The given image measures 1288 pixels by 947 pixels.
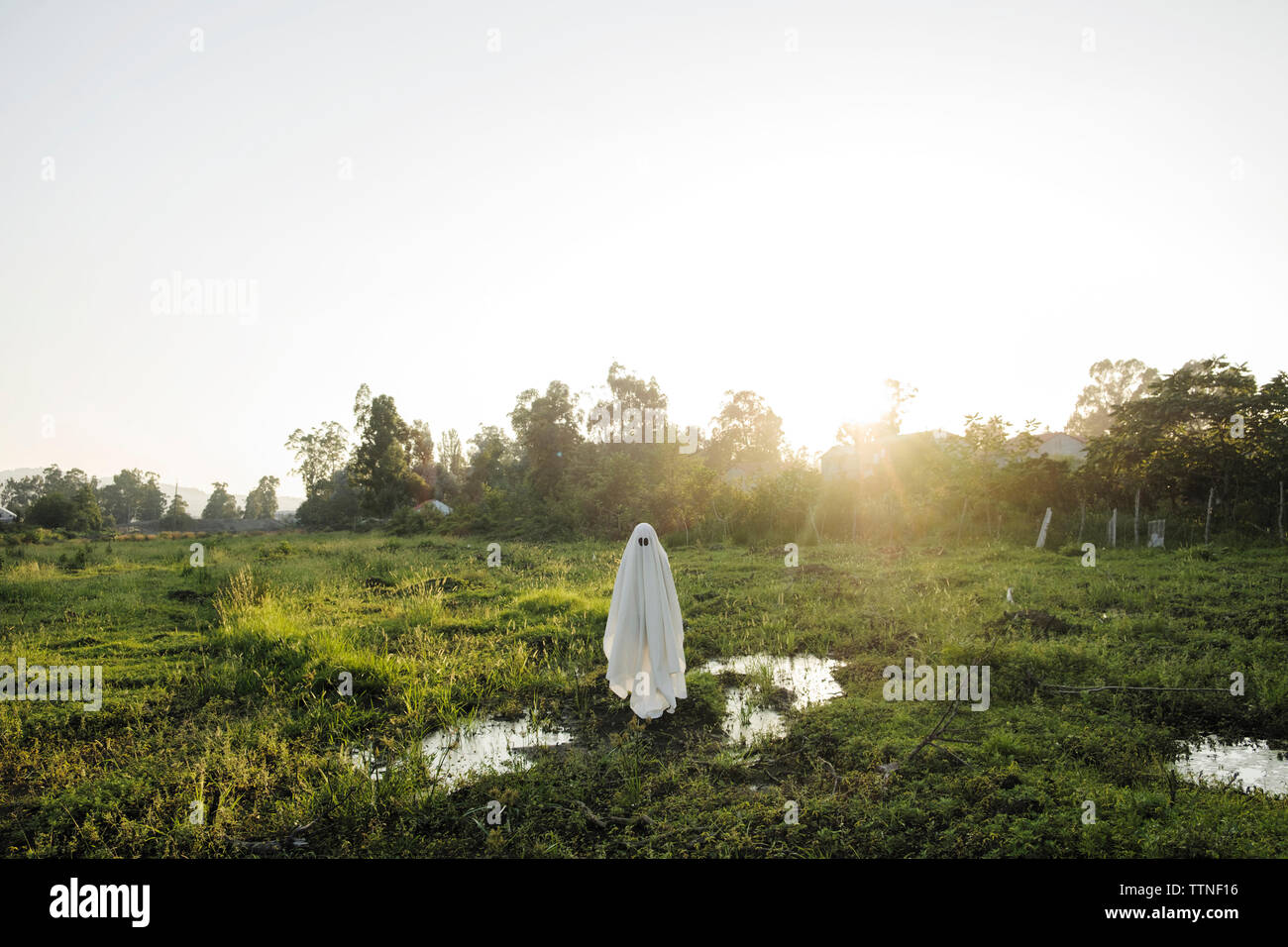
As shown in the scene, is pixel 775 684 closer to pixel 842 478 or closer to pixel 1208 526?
pixel 1208 526

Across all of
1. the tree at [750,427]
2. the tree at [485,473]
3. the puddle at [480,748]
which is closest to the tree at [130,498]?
the tree at [485,473]

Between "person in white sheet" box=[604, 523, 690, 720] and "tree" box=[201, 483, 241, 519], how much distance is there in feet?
232

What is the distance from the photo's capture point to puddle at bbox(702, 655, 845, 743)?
241 inches

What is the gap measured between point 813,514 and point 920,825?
17276 millimetres

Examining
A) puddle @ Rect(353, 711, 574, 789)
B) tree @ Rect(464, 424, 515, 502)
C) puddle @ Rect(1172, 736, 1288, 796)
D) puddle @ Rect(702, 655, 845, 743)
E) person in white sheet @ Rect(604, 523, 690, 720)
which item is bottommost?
puddle @ Rect(353, 711, 574, 789)

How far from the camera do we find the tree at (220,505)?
64.8 m

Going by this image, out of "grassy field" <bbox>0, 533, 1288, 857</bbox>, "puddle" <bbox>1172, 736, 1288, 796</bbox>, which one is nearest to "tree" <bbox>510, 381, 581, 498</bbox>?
"grassy field" <bbox>0, 533, 1288, 857</bbox>

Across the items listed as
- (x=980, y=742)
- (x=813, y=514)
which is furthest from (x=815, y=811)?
(x=813, y=514)

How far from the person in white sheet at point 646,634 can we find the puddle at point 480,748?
79cm

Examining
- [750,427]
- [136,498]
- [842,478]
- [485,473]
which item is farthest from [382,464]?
[136,498]

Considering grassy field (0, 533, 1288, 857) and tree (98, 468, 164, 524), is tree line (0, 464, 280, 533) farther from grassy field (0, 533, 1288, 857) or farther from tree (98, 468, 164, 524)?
grassy field (0, 533, 1288, 857)

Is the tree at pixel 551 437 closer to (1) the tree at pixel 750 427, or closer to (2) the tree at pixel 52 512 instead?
(1) the tree at pixel 750 427

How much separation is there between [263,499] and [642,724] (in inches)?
3336
